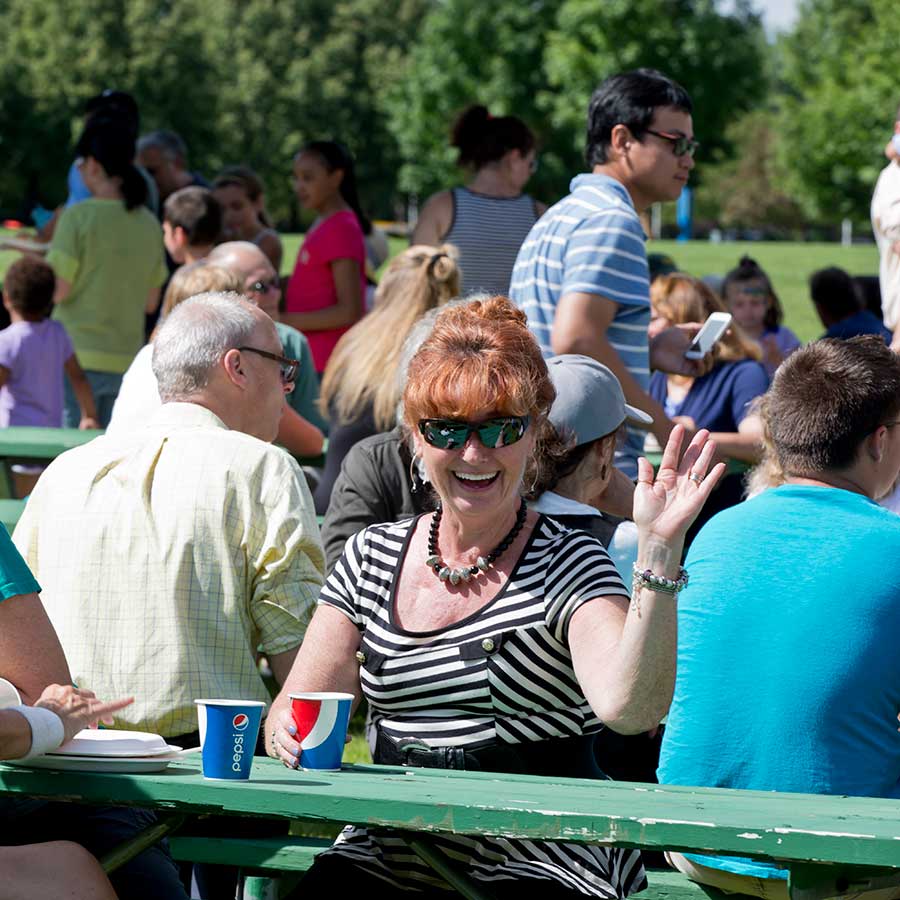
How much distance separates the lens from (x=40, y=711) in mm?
2607

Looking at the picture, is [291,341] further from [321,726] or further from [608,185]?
[321,726]

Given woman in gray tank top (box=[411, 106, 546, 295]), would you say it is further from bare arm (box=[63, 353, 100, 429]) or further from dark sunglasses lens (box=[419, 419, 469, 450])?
dark sunglasses lens (box=[419, 419, 469, 450])

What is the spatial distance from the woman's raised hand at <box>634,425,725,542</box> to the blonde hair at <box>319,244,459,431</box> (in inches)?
92.2

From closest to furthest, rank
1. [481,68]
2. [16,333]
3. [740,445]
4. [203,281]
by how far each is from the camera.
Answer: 1. [203,281]
2. [740,445]
3. [16,333]
4. [481,68]

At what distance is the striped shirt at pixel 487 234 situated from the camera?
7.06 m

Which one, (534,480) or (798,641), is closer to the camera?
(798,641)

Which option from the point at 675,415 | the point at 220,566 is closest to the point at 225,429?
the point at 220,566

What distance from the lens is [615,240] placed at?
Result: 468cm

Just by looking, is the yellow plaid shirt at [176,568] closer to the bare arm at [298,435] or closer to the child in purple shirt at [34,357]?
the bare arm at [298,435]

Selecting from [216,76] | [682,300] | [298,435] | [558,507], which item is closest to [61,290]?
[298,435]

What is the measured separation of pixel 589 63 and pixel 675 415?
55.0 meters

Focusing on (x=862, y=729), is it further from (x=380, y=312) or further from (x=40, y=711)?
(x=380, y=312)

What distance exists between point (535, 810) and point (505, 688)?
1.64 feet

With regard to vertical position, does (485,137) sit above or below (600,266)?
above
